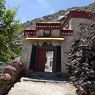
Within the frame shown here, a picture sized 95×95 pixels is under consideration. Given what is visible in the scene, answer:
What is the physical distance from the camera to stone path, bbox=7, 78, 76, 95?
17.6 meters

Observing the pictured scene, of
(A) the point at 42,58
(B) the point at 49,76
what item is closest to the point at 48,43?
(A) the point at 42,58

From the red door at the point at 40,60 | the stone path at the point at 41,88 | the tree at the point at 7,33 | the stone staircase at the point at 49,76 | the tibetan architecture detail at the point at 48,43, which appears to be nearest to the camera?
the tree at the point at 7,33

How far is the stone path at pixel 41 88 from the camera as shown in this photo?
17.6m

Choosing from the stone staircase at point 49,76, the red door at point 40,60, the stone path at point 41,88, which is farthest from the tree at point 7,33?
the red door at point 40,60

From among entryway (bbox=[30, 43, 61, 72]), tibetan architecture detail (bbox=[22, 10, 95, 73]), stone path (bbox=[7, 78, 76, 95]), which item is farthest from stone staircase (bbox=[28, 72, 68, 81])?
stone path (bbox=[7, 78, 76, 95])

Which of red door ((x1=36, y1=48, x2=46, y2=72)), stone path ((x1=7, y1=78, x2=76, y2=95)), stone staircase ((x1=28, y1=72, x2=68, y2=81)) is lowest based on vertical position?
stone path ((x1=7, y1=78, x2=76, y2=95))

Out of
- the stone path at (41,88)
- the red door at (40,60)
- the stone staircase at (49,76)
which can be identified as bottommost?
the stone path at (41,88)

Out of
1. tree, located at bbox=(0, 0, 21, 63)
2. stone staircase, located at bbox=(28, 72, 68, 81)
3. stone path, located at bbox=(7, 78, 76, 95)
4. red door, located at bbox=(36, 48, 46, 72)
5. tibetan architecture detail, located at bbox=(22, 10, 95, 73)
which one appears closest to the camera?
tree, located at bbox=(0, 0, 21, 63)

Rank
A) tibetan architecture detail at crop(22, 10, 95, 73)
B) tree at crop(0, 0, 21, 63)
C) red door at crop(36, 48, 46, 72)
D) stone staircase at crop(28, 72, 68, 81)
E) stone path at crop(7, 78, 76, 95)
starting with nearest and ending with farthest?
tree at crop(0, 0, 21, 63) → stone path at crop(7, 78, 76, 95) → stone staircase at crop(28, 72, 68, 81) → tibetan architecture detail at crop(22, 10, 95, 73) → red door at crop(36, 48, 46, 72)

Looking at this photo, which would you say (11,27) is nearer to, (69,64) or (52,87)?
(52,87)

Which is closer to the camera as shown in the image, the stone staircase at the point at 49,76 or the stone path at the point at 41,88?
the stone path at the point at 41,88

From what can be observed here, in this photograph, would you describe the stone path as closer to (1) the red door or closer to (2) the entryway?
(2) the entryway

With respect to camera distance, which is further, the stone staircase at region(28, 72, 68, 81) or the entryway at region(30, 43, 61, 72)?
the entryway at region(30, 43, 61, 72)

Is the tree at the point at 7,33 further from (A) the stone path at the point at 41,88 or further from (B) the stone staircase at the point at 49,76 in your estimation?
(B) the stone staircase at the point at 49,76
